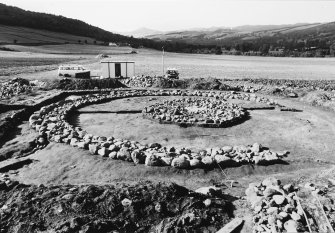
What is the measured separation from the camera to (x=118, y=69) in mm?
32188

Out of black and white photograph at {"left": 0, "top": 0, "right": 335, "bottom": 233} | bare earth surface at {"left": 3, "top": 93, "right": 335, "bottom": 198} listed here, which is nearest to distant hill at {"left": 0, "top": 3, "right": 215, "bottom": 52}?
black and white photograph at {"left": 0, "top": 0, "right": 335, "bottom": 233}

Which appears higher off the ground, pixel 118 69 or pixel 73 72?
pixel 118 69

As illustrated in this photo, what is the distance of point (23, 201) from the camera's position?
7898mm

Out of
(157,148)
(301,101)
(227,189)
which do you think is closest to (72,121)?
(157,148)

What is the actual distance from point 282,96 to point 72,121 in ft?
48.1

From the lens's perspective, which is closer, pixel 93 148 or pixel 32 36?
pixel 93 148

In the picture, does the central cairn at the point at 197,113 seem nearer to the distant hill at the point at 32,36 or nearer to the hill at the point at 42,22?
the distant hill at the point at 32,36

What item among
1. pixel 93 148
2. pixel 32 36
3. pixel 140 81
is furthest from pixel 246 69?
pixel 32 36

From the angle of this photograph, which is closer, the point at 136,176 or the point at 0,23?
the point at 136,176

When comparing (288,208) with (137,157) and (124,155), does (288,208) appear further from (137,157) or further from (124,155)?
(124,155)

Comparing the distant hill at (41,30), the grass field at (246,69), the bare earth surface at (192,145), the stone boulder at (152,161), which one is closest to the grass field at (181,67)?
the grass field at (246,69)

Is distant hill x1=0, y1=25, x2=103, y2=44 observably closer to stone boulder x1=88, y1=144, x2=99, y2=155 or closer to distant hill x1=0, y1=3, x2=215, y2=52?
distant hill x1=0, y1=3, x2=215, y2=52

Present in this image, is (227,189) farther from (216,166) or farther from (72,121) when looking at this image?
(72,121)

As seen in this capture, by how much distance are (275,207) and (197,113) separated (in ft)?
32.6
